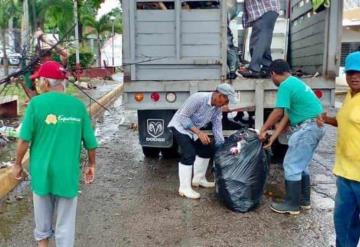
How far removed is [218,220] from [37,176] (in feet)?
6.80

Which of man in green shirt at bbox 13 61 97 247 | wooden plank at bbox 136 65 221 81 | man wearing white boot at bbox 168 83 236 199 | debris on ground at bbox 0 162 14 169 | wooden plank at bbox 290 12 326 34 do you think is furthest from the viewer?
wooden plank at bbox 290 12 326 34

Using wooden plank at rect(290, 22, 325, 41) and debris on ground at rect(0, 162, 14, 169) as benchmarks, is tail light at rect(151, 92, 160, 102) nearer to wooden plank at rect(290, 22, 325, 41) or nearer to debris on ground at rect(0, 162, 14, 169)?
debris on ground at rect(0, 162, 14, 169)

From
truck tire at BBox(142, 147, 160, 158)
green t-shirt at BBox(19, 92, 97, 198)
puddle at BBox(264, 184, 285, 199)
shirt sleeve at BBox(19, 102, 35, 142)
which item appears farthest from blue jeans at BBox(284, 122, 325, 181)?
truck tire at BBox(142, 147, 160, 158)

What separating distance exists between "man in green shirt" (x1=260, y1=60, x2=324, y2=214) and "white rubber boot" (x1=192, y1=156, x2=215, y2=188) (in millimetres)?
1043

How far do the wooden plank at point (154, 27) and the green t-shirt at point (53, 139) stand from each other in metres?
2.71

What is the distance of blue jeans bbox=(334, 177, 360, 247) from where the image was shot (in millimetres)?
3367

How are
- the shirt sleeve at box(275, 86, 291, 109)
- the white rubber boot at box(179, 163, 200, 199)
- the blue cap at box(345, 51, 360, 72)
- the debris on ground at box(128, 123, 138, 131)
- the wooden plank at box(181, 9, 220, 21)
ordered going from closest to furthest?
the blue cap at box(345, 51, 360, 72), the shirt sleeve at box(275, 86, 291, 109), the white rubber boot at box(179, 163, 200, 199), the wooden plank at box(181, 9, 220, 21), the debris on ground at box(128, 123, 138, 131)

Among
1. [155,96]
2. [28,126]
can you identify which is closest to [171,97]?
[155,96]

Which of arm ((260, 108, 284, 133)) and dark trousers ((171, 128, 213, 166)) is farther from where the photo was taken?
dark trousers ((171, 128, 213, 166))

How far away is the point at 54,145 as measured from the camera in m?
3.37

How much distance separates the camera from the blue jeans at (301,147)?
489cm

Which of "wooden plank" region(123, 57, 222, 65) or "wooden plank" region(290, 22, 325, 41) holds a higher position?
"wooden plank" region(290, 22, 325, 41)

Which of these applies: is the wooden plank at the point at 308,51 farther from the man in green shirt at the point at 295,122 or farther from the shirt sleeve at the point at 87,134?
the shirt sleeve at the point at 87,134

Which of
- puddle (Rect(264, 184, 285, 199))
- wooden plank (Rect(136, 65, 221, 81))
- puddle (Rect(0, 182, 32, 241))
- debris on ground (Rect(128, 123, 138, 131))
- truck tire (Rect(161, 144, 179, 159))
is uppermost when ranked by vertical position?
wooden plank (Rect(136, 65, 221, 81))
